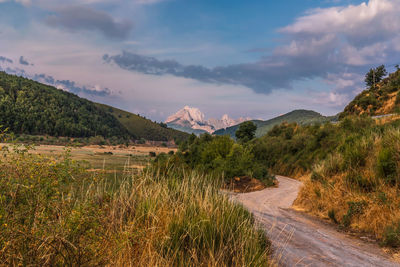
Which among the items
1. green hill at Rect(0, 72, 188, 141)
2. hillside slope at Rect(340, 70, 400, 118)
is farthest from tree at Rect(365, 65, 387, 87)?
green hill at Rect(0, 72, 188, 141)

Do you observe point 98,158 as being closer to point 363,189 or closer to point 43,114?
point 363,189

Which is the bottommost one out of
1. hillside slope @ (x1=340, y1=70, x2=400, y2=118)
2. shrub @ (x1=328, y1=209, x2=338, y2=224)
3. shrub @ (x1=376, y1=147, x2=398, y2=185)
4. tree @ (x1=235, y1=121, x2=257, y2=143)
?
shrub @ (x1=328, y1=209, x2=338, y2=224)

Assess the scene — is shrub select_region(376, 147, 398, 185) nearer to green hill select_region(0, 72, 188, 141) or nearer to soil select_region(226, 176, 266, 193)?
soil select_region(226, 176, 266, 193)

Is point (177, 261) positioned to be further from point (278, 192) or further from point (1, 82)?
point (1, 82)

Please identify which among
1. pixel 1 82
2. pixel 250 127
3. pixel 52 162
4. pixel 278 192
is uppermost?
pixel 1 82

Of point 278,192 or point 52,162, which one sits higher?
point 52,162

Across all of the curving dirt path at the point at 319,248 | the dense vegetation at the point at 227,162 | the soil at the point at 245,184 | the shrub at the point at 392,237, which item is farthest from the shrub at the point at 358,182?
the soil at the point at 245,184

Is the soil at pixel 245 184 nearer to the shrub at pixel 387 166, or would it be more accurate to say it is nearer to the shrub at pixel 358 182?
the shrub at pixel 358 182

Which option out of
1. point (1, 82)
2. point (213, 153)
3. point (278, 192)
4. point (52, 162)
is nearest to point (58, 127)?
point (1, 82)

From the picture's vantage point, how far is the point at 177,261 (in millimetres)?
4875

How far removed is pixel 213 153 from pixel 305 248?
66.2 feet

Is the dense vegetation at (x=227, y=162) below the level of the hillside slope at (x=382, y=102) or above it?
below

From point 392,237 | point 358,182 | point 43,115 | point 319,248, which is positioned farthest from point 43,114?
point 392,237

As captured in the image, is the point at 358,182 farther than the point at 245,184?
No
